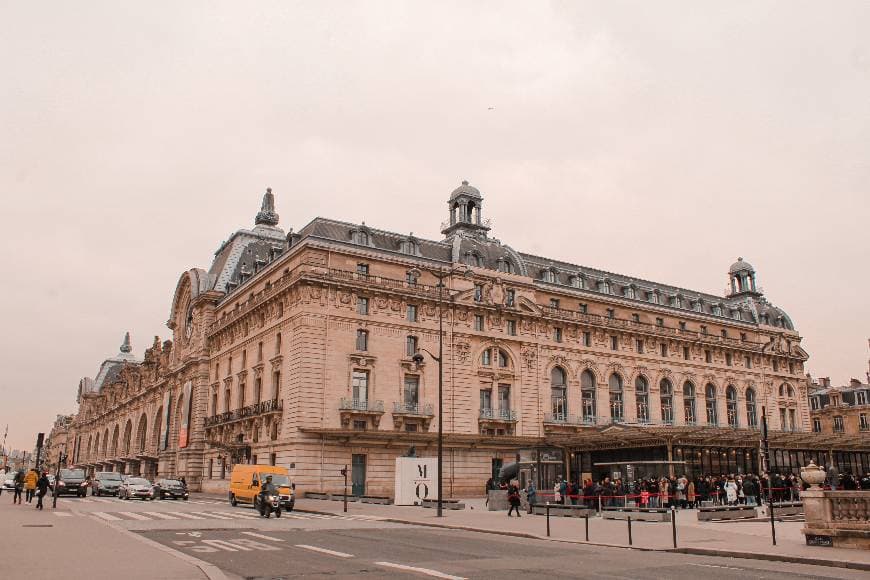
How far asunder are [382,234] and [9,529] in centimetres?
3904

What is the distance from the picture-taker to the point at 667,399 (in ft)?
231

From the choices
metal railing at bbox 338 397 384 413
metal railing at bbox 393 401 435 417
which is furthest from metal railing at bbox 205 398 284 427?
metal railing at bbox 393 401 435 417

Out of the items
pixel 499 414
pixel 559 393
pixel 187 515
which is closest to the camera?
pixel 187 515

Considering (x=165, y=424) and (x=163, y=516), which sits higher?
(x=165, y=424)

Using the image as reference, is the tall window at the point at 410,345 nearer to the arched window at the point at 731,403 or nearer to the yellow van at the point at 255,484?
the yellow van at the point at 255,484

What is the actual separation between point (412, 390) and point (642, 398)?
80.7 ft

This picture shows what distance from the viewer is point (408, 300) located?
5575 centimetres

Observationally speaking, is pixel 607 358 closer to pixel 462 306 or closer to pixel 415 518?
pixel 462 306

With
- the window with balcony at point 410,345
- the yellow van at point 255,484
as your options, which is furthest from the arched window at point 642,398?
the yellow van at point 255,484

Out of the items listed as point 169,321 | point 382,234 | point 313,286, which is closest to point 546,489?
point 313,286

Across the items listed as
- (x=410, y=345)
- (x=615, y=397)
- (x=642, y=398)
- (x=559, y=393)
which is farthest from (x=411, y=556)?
(x=642, y=398)

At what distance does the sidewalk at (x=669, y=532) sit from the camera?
58.7ft

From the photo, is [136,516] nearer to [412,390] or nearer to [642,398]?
[412,390]

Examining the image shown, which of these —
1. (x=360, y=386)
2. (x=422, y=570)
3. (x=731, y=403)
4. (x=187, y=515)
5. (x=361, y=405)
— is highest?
(x=731, y=403)
